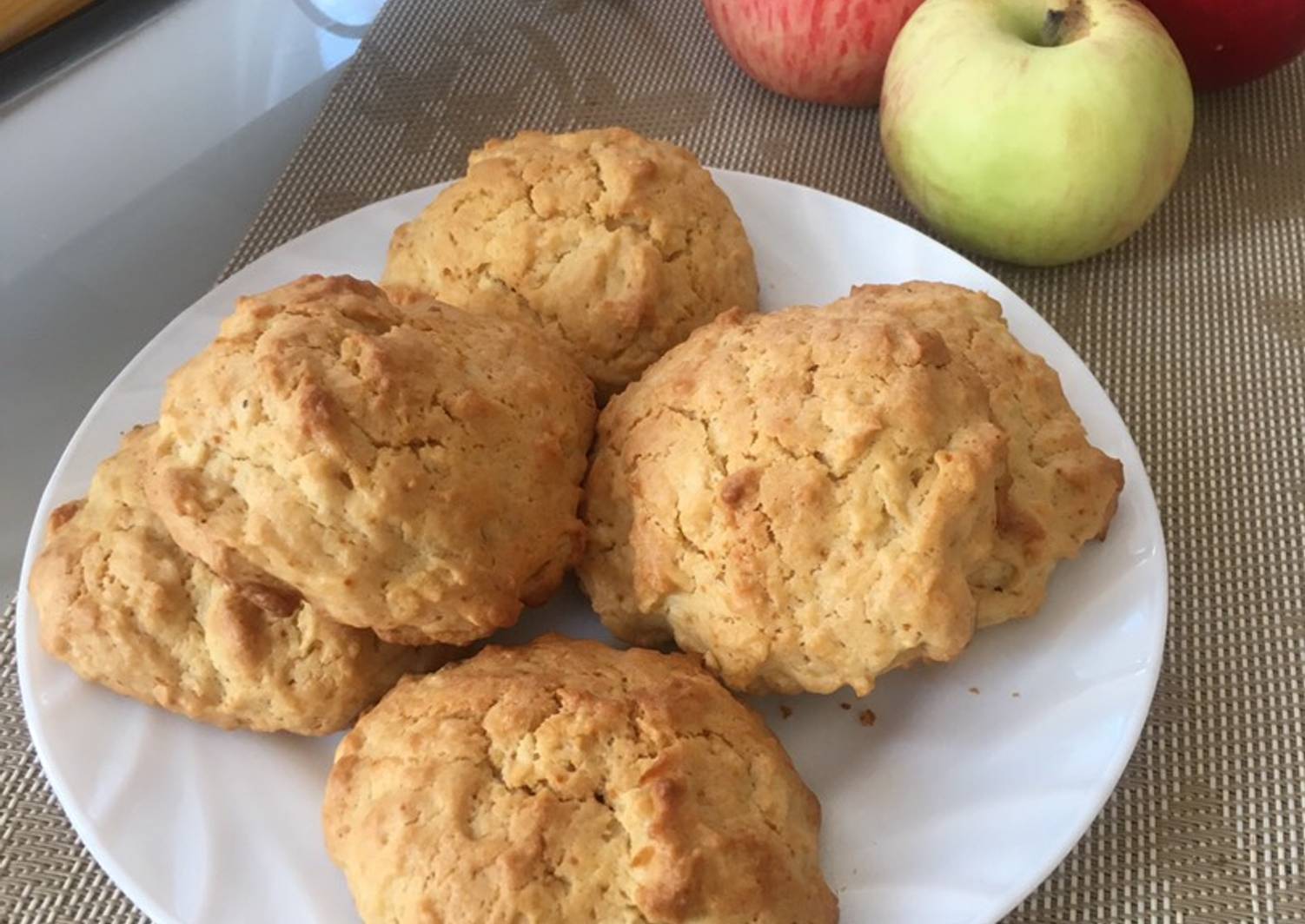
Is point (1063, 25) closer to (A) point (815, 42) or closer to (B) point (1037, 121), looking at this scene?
(B) point (1037, 121)

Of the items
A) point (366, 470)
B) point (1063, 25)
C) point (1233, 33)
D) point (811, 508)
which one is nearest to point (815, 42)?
point (1063, 25)

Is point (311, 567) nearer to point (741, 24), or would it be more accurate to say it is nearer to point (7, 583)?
point (7, 583)

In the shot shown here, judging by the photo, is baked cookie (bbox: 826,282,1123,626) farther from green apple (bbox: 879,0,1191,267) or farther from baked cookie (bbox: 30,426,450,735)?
baked cookie (bbox: 30,426,450,735)

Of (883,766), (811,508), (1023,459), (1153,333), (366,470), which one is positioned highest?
(366,470)

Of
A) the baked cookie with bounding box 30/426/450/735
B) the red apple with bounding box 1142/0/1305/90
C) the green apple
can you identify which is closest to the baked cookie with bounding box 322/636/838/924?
the baked cookie with bounding box 30/426/450/735

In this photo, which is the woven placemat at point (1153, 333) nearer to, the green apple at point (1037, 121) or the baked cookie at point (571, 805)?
the green apple at point (1037, 121)

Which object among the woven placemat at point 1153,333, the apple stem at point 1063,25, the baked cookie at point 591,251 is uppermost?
the baked cookie at point 591,251

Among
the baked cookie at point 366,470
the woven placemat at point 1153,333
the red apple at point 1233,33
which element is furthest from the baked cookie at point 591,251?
the red apple at point 1233,33
